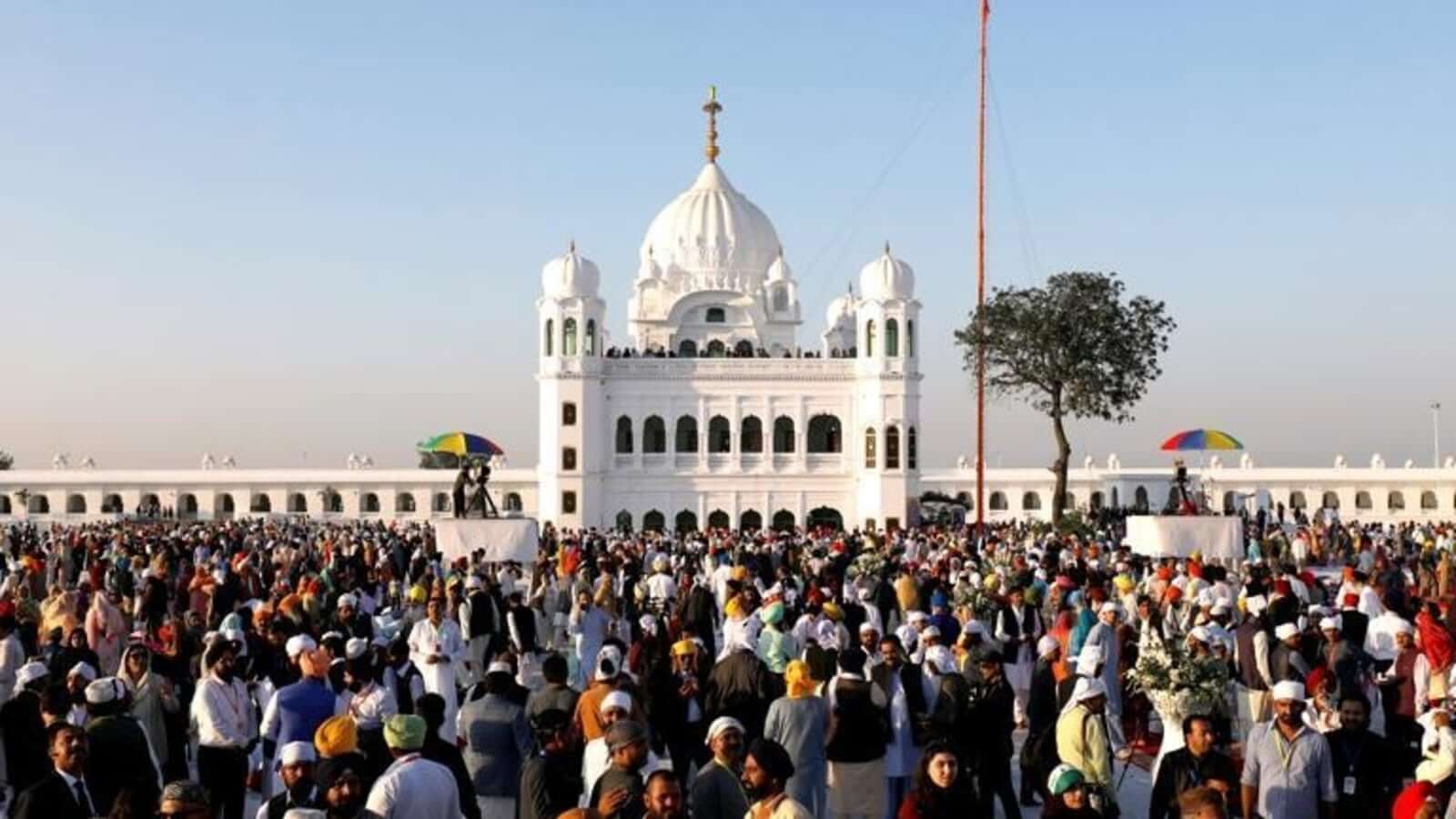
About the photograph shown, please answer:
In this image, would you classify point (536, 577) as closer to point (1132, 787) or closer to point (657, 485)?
point (1132, 787)

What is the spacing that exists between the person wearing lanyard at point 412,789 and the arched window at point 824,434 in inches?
1825

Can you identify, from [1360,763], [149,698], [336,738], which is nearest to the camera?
[336,738]

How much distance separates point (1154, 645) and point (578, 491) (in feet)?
137

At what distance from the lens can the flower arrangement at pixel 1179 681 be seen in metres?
9.78

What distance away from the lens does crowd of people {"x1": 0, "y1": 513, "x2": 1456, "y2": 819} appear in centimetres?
673

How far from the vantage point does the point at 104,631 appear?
12.8 m

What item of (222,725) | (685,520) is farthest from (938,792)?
(685,520)

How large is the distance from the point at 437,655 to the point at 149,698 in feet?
8.87

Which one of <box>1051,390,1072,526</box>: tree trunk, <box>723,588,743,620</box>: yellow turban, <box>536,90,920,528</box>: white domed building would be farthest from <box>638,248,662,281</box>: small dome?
<box>723,588,743,620</box>: yellow turban

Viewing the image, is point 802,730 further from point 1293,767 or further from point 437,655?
point 437,655

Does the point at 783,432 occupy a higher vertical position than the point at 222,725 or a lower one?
higher

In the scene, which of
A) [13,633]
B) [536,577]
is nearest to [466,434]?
[536,577]

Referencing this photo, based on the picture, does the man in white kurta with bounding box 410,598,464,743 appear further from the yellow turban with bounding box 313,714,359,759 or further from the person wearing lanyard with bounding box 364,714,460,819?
the person wearing lanyard with bounding box 364,714,460,819

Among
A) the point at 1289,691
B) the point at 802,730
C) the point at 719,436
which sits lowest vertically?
the point at 802,730
